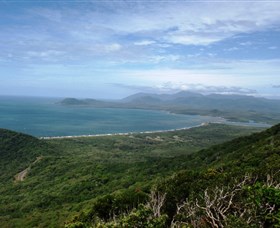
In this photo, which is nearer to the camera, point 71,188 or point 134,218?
point 134,218

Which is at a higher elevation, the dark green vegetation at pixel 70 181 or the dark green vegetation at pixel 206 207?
the dark green vegetation at pixel 206 207

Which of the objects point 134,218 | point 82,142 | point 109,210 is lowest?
point 82,142

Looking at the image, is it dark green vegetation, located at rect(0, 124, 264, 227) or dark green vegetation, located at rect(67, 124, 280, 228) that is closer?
dark green vegetation, located at rect(67, 124, 280, 228)

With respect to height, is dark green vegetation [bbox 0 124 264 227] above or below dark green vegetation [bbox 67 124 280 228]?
below

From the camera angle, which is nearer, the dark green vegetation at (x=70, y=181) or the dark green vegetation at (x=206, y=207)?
the dark green vegetation at (x=206, y=207)

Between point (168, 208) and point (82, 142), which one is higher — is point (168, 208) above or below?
above

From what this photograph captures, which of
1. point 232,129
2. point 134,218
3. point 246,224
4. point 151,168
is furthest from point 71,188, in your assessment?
point 232,129

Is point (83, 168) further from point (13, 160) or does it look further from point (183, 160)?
point (13, 160)

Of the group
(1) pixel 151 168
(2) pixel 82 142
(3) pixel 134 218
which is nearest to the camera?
(3) pixel 134 218

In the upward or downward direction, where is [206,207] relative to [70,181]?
upward

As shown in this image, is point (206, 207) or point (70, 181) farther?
point (70, 181)

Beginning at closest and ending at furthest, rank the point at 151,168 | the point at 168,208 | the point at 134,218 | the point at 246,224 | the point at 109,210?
the point at 246,224
the point at 134,218
the point at 168,208
the point at 109,210
the point at 151,168
